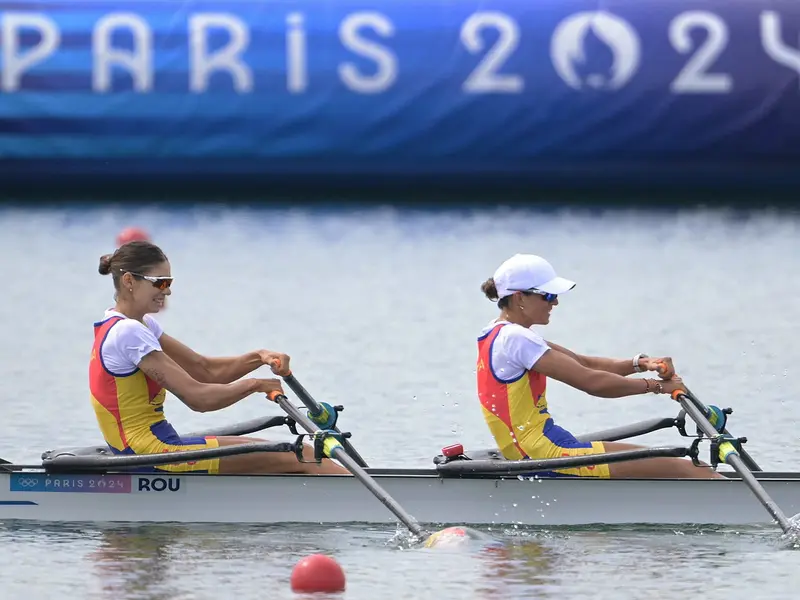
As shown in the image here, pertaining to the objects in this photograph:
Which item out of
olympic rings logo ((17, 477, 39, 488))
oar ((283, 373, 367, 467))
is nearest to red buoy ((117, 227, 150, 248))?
oar ((283, 373, 367, 467))

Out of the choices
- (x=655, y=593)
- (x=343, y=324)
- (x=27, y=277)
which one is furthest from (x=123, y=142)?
(x=655, y=593)

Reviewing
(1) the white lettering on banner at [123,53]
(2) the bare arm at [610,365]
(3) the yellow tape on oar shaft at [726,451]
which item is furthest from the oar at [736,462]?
(1) the white lettering on banner at [123,53]

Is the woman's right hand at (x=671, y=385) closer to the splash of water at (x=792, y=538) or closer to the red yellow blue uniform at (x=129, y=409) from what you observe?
the splash of water at (x=792, y=538)

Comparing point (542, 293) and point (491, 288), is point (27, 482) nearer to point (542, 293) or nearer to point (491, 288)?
point (491, 288)

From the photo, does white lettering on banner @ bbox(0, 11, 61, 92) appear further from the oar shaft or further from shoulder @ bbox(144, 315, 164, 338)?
the oar shaft

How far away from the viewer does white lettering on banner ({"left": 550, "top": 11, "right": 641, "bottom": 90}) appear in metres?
30.6

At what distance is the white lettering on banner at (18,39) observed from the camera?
99.9 ft

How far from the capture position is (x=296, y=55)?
3077 centimetres

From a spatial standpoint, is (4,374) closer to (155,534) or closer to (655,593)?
(155,534)

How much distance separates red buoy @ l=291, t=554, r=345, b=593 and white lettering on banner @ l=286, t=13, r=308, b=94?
2202 centimetres

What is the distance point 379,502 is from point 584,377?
140cm

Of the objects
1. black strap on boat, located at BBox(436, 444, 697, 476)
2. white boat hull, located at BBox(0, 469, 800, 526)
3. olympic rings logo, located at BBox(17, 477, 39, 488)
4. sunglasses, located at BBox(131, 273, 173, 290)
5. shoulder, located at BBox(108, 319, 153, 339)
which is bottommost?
white boat hull, located at BBox(0, 469, 800, 526)

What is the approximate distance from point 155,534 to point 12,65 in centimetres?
2125

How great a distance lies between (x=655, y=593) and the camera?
30.7 ft
